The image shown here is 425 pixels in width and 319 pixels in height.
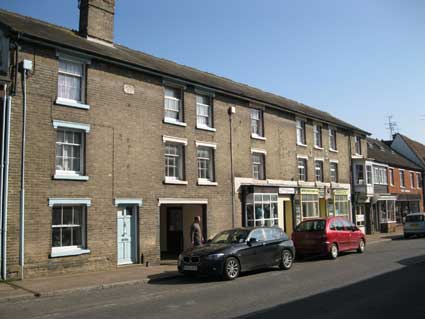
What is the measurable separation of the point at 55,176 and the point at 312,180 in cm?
1750

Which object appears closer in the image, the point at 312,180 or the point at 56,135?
the point at 56,135

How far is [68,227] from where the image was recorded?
15.1 meters

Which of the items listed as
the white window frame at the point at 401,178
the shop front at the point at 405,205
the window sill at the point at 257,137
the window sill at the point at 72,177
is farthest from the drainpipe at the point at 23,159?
the white window frame at the point at 401,178

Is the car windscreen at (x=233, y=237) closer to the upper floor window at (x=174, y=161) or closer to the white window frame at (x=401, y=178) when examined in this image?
the upper floor window at (x=174, y=161)

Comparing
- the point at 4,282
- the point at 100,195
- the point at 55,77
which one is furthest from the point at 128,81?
the point at 4,282

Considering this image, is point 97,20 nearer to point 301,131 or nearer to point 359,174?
point 301,131

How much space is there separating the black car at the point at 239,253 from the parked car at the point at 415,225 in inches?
690

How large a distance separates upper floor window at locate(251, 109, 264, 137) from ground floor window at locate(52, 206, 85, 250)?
1110cm

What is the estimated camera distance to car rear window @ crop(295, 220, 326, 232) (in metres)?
18.2

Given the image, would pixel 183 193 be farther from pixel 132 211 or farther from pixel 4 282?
pixel 4 282

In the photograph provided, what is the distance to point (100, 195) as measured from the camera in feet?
51.8

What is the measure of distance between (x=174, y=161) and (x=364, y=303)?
11611 mm

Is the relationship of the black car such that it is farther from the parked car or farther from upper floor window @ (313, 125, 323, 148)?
the parked car

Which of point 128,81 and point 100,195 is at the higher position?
point 128,81
